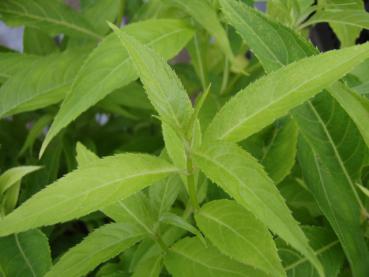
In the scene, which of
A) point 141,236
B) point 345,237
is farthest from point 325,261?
point 141,236

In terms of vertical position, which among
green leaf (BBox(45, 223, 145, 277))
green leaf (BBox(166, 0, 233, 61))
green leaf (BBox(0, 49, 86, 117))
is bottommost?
green leaf (BBox(45, 223, 145, 277))

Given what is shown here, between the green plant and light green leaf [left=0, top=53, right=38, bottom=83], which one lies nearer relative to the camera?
the green plant

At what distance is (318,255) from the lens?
46 centimetres

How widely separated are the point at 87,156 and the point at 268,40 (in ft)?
0.56

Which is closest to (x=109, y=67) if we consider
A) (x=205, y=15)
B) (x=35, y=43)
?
(x=205, y=15)

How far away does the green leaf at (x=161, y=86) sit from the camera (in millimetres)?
351

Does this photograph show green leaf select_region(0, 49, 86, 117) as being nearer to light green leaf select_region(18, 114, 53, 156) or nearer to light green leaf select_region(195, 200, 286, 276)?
light green leaf select_region(18, 114, 53, 156)

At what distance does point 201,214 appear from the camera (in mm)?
414

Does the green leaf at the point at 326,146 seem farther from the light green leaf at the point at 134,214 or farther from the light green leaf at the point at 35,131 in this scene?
the light green leaf at the point at 35,131

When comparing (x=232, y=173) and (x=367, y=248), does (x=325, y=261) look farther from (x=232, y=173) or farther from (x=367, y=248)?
(x=232, y=173)

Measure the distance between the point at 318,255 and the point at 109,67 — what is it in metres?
0.24

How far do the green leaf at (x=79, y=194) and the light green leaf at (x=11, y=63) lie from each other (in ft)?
1.09

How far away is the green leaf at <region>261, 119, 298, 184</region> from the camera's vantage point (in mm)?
501

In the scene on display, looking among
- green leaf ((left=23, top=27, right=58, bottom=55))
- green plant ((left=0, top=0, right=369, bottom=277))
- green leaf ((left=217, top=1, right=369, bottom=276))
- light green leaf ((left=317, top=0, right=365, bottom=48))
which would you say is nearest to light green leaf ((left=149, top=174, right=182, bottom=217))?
green plant ((left=0, top=0, right=369, bottom=277))
